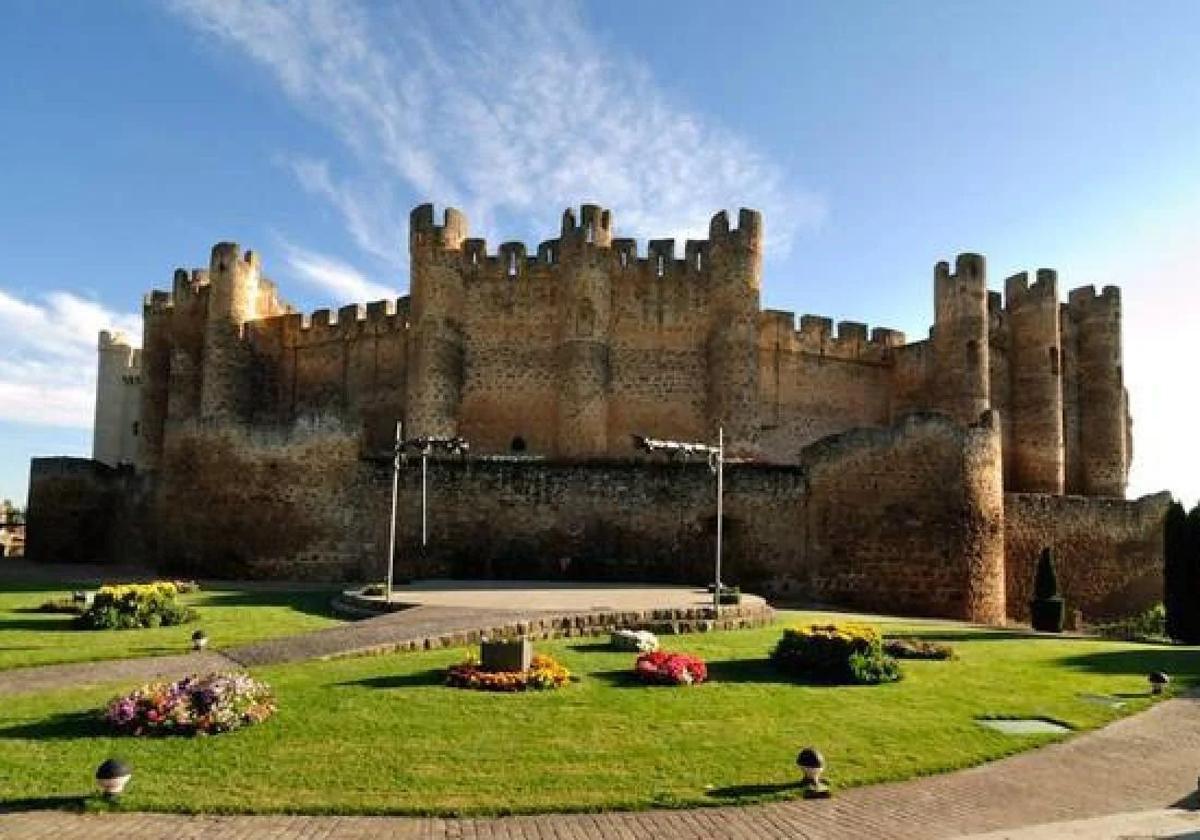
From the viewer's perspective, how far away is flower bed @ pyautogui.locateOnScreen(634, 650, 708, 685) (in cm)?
1233

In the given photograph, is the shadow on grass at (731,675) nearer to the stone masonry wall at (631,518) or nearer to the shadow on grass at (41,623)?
the shadow on grass at (41,623)

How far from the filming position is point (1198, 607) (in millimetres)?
23016

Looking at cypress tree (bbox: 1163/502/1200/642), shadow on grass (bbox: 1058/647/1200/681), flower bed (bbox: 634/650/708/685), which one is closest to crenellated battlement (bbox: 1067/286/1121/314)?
cypress tree (bbox: 1163/502/1200/642)

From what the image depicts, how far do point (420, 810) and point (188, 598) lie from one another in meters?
17.4

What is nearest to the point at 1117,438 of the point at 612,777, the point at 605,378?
the point at 605,378

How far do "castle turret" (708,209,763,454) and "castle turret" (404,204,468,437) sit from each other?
31.9 ft

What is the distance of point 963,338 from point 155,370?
35392 mm

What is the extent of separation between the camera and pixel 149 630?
17062mm

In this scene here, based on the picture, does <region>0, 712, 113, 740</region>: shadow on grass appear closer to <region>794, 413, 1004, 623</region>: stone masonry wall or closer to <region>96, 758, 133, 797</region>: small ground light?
<region>96, 758, 133, 797</region>: small ground light

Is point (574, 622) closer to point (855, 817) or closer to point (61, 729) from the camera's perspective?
point (61, 729)

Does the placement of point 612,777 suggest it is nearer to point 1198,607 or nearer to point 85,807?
point 85,807

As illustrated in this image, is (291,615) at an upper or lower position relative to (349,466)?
lower

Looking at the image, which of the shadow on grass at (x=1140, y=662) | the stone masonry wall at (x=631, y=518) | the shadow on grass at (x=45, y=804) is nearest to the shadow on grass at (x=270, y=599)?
the stone masonry wall at (x=631, y=518)

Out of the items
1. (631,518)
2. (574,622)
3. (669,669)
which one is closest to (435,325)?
(631,518)
